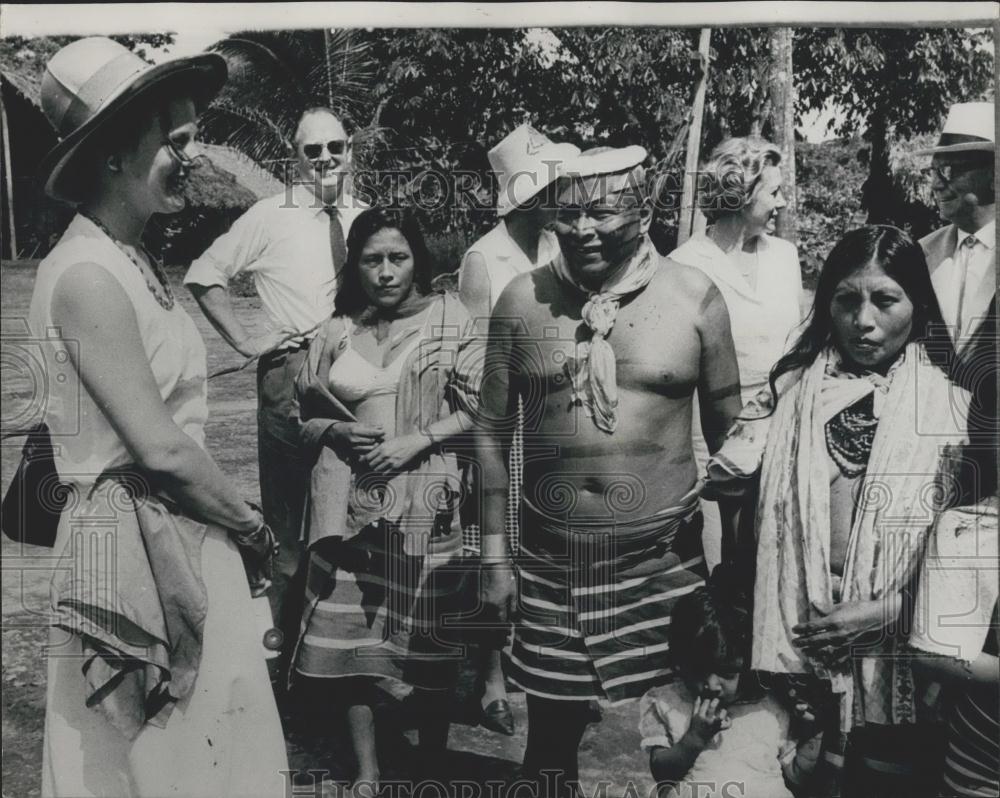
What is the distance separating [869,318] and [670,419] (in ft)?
2.29

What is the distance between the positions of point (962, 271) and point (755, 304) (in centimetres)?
68

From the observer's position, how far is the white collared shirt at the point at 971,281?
3750 mm

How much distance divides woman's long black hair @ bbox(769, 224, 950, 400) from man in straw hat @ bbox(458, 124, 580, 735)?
84 centimetres

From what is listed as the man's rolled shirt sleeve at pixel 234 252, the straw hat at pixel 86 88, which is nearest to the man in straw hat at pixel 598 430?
the man's rolled shirt sleeve at pixel 234 252

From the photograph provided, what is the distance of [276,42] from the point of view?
369 centimetres

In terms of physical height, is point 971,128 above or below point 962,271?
above

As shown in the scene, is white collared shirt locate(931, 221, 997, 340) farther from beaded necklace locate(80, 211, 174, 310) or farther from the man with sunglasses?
beaded necklace locate(80, 211, 174, 310)

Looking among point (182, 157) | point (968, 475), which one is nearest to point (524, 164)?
point (182, 157)

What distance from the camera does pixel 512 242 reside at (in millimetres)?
3713

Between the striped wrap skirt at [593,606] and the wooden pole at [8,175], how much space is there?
179 cm

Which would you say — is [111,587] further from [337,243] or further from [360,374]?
[337,243]

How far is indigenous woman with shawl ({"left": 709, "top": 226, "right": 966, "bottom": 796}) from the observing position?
12.1 feet

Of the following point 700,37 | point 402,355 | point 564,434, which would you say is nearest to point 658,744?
point 564,434

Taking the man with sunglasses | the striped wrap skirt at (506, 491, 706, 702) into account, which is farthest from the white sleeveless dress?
the striped wrap skirt at (506, 491, 706, 702)
